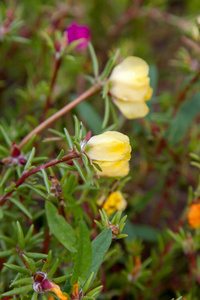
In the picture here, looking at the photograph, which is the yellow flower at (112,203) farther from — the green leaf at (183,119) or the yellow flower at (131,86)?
the green leaf at (183,119)

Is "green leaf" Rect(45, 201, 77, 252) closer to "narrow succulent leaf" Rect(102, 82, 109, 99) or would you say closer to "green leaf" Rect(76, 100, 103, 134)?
"narrow succulent leaf" Rect(102, 82, 109, 99)

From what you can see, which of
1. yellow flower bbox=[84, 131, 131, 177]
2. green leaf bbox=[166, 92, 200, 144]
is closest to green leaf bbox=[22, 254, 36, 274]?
yellow flower bbox=[84, 131, 131, 177]

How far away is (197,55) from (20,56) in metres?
0.87

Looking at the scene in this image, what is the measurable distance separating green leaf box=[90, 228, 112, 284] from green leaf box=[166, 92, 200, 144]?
0.63 m

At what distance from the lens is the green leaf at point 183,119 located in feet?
3.88

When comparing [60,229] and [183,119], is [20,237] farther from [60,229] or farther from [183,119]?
[183,119]

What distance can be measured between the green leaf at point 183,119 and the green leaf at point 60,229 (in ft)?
2.07

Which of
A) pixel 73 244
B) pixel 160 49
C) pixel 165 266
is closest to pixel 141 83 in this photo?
pixel 73 244

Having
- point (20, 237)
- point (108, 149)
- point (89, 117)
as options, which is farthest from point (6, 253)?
point (89, 117)

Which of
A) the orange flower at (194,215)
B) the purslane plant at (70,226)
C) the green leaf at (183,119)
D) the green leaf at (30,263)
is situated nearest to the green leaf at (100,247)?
the purslane plant at (70,226)

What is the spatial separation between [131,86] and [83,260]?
0.41m

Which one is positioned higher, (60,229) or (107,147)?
(107,147)

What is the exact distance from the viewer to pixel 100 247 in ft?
2.07

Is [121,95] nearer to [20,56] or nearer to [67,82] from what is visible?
[67,82]
